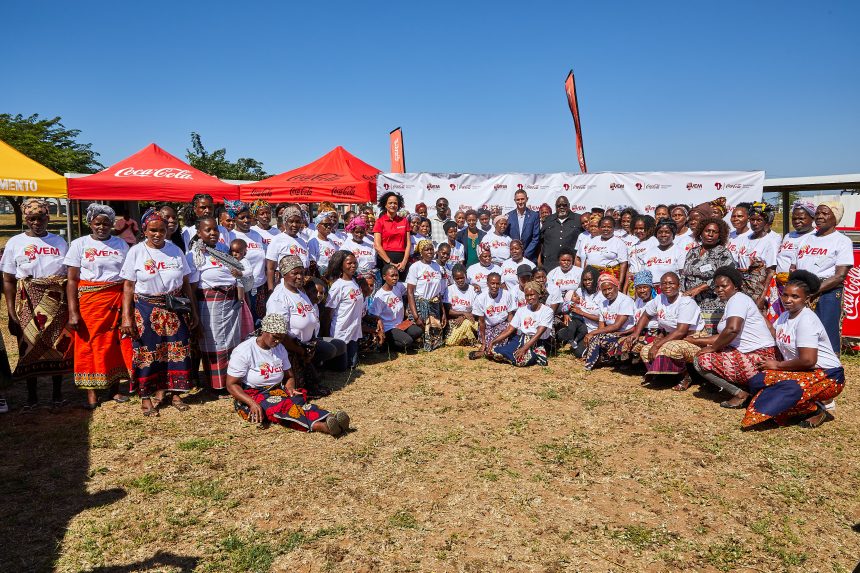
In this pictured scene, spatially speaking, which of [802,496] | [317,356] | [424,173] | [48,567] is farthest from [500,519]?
[424,173]

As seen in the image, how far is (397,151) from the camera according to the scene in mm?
17297

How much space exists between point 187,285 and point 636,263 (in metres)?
5.34

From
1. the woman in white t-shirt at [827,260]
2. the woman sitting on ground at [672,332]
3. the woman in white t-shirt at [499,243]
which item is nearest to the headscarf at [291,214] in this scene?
the woman in white t-shirt at [499,243]

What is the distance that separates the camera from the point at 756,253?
6.57m

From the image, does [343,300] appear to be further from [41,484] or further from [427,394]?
[41,484]

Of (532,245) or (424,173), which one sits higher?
(424,173)

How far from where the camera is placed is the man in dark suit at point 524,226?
9148 millimetres

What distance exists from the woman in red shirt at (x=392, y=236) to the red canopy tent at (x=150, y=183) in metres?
4.27

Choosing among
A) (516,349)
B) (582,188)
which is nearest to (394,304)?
(516,349)

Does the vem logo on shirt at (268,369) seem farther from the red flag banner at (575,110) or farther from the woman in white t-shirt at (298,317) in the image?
the red flag banner at (575,110)

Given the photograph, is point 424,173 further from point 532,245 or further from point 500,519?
point 500,519

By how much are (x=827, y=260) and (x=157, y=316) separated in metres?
6.59

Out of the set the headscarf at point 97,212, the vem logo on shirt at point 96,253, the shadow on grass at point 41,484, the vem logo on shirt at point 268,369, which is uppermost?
the headscarf at point 97,212

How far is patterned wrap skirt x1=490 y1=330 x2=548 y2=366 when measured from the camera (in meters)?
7.18
